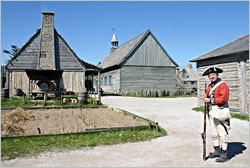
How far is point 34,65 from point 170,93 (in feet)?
58.0

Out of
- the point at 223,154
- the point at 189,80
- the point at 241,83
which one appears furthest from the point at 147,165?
the point at 189,80

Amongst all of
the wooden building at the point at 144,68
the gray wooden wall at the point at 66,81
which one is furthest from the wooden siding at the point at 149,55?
the gray wooden wall at the point at 66,81

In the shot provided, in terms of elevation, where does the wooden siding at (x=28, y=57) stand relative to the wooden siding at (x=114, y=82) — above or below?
above

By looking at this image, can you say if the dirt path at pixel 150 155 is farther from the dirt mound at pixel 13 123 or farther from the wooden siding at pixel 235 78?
the wooden siding at pixel 235 78

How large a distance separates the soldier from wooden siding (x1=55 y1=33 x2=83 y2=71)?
774 inches

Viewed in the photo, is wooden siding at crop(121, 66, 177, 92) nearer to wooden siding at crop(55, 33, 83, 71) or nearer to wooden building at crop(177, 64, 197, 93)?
wooden siding at crop(55, 33, 83, 71)

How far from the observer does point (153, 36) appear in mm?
32281

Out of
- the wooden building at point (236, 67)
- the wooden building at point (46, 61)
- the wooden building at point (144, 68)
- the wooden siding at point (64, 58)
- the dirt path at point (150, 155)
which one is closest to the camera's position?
the dirt path at point (150, 155)

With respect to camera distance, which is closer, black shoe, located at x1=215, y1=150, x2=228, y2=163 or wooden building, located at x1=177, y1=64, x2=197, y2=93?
black shoe, located at x1=215, y1=150, x2=228, y2=163

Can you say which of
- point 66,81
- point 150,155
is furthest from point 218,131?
point 66,81

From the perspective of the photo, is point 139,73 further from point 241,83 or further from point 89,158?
point 89,158

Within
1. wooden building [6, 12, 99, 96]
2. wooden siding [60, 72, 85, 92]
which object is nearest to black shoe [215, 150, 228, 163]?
wooden building [6, 12, 99, 96]

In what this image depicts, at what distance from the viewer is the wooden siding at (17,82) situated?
22141mm

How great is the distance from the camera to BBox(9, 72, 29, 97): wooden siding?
72.6 ft
